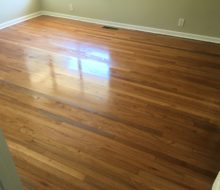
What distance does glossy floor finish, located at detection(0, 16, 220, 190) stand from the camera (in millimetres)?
1563

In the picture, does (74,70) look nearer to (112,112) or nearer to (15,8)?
Result: (112,112)

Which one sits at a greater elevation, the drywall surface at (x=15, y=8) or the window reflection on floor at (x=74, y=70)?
the drywall surface at (x=15, y=8)

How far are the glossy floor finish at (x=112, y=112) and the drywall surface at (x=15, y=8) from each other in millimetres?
847

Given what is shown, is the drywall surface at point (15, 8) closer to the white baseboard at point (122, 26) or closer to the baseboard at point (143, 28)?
the white baseboard at point (122, 26)

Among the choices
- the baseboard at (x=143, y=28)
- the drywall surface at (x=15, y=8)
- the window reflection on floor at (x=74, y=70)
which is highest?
the drywall surface at (x=15, y=8)

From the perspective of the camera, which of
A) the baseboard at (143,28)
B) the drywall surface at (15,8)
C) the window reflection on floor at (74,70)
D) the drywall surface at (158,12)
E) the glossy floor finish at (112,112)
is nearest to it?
the glossy floor finish at (112,112)

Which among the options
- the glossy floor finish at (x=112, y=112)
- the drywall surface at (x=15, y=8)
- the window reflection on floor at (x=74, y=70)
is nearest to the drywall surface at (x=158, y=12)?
the glossy floor finish at (x=112, y=112)

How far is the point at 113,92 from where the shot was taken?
2.38m

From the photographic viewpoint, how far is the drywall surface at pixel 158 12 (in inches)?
131

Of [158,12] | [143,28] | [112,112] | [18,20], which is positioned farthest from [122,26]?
[112,112]

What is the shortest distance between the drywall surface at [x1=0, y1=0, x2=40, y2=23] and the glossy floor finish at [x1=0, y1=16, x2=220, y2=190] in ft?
2.78

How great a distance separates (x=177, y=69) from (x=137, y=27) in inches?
58.8

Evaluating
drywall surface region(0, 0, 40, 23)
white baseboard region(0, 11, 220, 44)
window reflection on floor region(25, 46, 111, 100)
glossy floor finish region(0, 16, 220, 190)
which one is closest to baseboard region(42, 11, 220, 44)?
white baseboard region(0, 11, 220, 44)

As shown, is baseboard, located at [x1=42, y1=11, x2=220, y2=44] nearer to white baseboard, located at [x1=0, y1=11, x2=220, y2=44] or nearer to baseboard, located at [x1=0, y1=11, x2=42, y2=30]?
white baseboard, located at [x1=0, y1=11, x2=220, y2=44]
